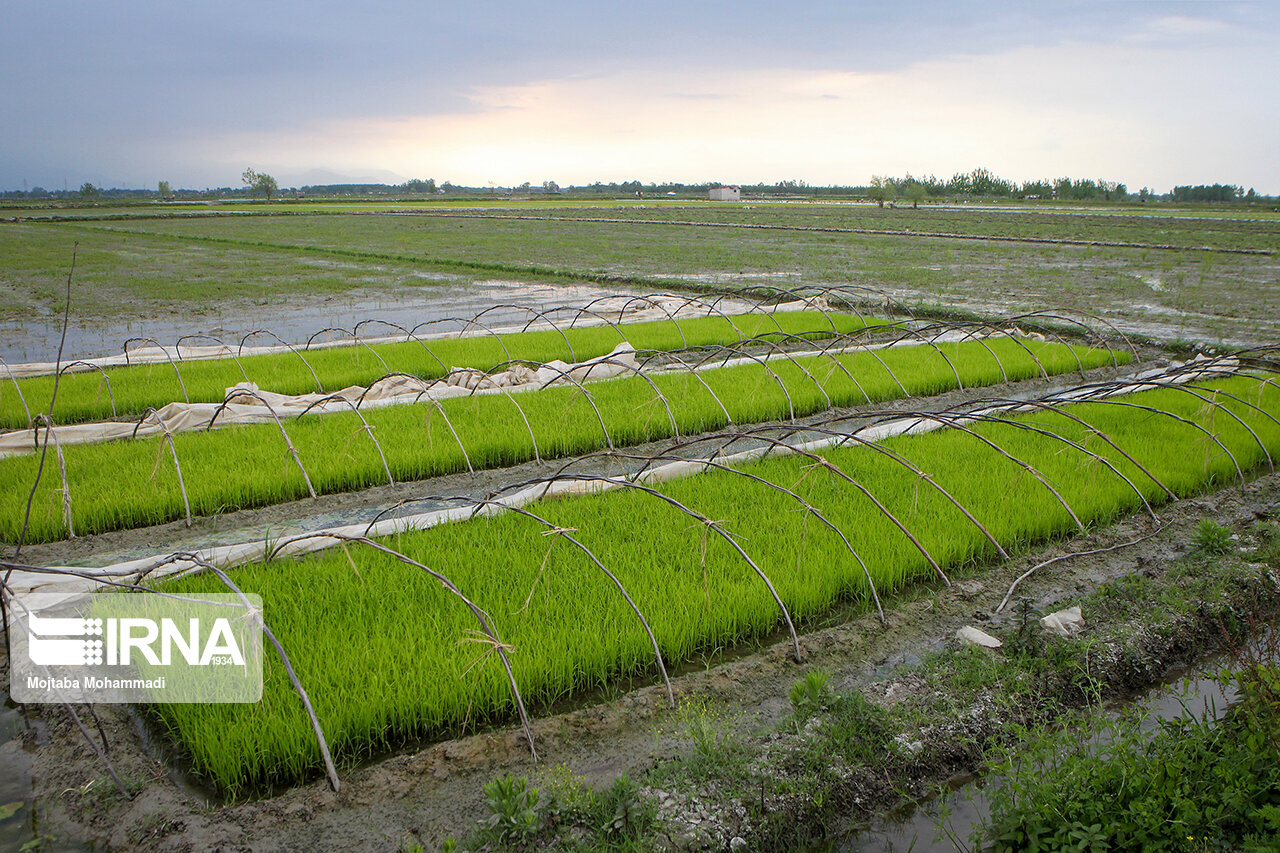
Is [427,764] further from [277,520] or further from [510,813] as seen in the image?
[277,520]

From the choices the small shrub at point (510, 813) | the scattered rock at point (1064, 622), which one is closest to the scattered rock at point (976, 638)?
the scattered rock at point (1064, 622)

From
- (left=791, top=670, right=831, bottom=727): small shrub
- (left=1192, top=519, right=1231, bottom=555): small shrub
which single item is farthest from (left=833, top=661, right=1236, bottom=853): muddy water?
(left=1192, top=519, right=1231, bottom=555): small shrub

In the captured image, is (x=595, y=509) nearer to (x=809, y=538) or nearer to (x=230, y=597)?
(x=809, y=538)

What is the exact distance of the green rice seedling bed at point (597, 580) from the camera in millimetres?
3127

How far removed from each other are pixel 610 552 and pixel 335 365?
587cm

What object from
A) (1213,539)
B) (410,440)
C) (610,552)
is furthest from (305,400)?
(1213,539)

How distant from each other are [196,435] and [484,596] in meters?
3.85

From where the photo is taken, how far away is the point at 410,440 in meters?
6.32

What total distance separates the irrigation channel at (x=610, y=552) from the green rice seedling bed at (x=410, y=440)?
0.22 feet

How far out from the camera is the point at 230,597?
3865mm

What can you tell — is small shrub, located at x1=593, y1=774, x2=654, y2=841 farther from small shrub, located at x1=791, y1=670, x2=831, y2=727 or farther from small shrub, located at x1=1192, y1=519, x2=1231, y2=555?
small shrub, located at x1=1192, y1=519, x2=1231, y2=555

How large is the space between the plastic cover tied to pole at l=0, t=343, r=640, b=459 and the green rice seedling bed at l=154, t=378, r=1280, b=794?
7.36 ft

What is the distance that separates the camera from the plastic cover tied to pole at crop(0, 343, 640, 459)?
21.0 ft

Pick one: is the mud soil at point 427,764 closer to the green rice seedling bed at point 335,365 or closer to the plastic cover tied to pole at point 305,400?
the plastic cover tied to pole at point 305,400
